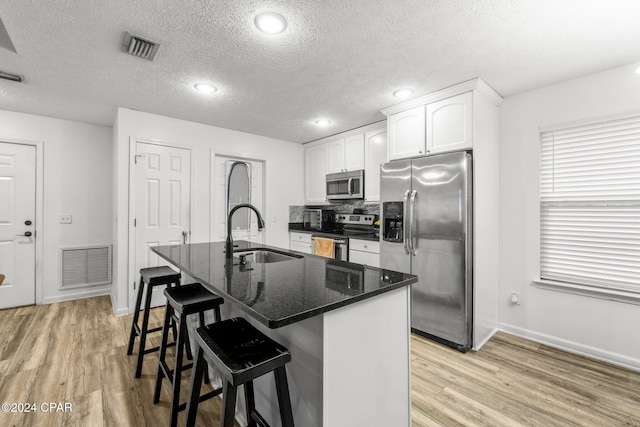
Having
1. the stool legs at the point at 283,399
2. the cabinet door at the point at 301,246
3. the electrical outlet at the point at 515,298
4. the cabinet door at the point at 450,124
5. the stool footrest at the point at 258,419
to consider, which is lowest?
the stool footrest at the point at 258,419

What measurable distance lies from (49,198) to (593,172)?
595 cm

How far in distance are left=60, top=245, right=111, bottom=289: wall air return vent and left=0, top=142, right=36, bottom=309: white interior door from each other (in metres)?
0.30

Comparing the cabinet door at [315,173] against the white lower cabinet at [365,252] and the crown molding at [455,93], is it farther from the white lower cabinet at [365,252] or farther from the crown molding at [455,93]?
the crown molding at [455,93]

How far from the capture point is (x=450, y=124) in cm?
267

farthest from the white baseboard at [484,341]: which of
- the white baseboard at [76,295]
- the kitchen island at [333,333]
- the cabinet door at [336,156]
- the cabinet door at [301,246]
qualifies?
the white baseboard at [76,295]

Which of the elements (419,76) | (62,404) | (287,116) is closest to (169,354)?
(62,404)

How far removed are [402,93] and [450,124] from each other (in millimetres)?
545

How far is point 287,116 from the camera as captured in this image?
360cm

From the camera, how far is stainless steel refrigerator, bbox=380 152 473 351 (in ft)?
8.23

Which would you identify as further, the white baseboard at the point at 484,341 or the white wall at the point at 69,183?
the white wall at the point at 69,183

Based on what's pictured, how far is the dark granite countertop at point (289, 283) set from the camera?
3.29 ft

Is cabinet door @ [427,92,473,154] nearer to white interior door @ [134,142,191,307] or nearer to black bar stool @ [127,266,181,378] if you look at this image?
black bar stool @ [127,266,181,378]

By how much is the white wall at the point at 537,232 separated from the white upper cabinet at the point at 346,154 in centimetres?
172

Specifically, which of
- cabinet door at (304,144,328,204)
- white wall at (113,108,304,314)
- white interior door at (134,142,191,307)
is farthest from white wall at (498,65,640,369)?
white interior door at (134,142,191,307)
